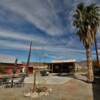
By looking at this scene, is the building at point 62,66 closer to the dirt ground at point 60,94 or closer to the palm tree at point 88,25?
the palm tree at point 88,25

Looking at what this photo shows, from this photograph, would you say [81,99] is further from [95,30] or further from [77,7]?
[77,7]

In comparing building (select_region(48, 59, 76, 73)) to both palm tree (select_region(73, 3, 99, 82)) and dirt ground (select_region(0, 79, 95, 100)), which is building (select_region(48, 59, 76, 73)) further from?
dirt ground (select_region(0, 79, 95, 100))

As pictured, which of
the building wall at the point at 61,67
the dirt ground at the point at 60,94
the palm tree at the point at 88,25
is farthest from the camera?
the building wall at the point at 61,67

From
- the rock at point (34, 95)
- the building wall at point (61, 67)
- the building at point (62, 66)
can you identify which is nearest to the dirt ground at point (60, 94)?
the rock at point (34, 95)

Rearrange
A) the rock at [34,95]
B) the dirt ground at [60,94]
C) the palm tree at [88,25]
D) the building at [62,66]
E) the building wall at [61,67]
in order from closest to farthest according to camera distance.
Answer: the dirt ground at [60,94], the rock at [34,95], the palm tree at [88,25], the building at [62,66], the building wall at [61,67]

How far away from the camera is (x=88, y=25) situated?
60.3ft

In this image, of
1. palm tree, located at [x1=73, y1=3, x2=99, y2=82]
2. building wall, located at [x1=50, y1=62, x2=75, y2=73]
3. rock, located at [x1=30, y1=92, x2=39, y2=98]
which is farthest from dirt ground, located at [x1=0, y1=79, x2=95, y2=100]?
building wall, located at [x1=50, y1=62, x2=75, y2=73]

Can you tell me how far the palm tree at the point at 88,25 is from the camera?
18.2 m

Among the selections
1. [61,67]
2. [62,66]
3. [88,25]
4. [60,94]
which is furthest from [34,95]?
[62,66]

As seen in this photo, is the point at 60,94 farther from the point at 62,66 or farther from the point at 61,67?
the point at 62,66

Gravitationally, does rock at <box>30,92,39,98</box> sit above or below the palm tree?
below

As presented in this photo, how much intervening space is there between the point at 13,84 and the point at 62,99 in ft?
25.5

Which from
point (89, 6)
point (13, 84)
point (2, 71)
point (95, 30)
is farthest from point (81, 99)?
point (2, 71)

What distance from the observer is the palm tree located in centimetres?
1825
